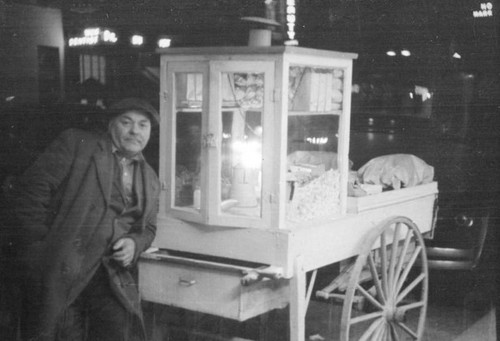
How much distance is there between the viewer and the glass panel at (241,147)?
349cm

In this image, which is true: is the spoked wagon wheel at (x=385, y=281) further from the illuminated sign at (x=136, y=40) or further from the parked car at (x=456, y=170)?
the illuminated sign at (x=136, y=40)

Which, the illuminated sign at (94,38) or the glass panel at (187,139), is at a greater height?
the illuminated sign at (94,38)

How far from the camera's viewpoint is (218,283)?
11.1 ft

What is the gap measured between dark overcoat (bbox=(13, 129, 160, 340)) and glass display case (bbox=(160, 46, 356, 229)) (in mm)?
274

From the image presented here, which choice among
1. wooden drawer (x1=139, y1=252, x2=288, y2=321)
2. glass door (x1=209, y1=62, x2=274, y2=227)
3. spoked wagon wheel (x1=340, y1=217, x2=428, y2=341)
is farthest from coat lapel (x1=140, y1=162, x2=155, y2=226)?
spoked wagon wheel (x1=340, y1=217, x2=428, y2=341)

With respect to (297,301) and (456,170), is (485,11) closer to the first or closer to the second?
(456,170)

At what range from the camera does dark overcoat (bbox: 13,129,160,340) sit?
3438mm

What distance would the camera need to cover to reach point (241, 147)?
3.70 meters

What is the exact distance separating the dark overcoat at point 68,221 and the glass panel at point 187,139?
0.17 meters

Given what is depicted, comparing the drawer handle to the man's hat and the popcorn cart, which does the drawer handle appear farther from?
the man's hat

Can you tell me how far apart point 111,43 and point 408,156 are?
9.45 ft

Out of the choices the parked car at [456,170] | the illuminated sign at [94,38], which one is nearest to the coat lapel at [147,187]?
the illuminated sign at [94,38]

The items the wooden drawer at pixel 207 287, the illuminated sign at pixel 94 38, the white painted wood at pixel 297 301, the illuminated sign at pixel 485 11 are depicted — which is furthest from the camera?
the illuminated sign at pixel 485 11

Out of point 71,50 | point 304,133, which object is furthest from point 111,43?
point 304,133
